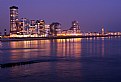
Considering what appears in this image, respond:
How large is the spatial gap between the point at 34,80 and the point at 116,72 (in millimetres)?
7259

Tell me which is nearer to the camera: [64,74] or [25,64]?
[64,74]

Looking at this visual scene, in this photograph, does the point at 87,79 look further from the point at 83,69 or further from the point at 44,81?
the point at 83,69

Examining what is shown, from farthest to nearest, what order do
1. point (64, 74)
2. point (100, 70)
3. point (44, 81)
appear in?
point (100, 70) → point (64, 74) → point (44, 81)

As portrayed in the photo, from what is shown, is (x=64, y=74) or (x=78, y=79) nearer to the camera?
(x=78, y=79)

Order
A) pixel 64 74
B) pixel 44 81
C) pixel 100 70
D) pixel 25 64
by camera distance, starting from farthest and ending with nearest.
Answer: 1. pixel 25 64
2. pixel 100 70
3. pixel 64 74
4. pixel 44 81

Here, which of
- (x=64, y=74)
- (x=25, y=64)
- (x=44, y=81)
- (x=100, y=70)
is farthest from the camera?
(x=25, y=64)

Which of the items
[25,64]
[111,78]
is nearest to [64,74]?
[111,78]

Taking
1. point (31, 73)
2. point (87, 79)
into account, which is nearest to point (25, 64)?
point (31, 73)

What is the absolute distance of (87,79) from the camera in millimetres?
22859

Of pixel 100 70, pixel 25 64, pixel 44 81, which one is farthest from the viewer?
pixel 25 64

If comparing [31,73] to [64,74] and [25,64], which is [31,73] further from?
[25,64]

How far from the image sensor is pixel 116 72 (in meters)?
25.8

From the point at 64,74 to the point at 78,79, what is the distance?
7.59ft

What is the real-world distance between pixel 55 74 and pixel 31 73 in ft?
6.37
